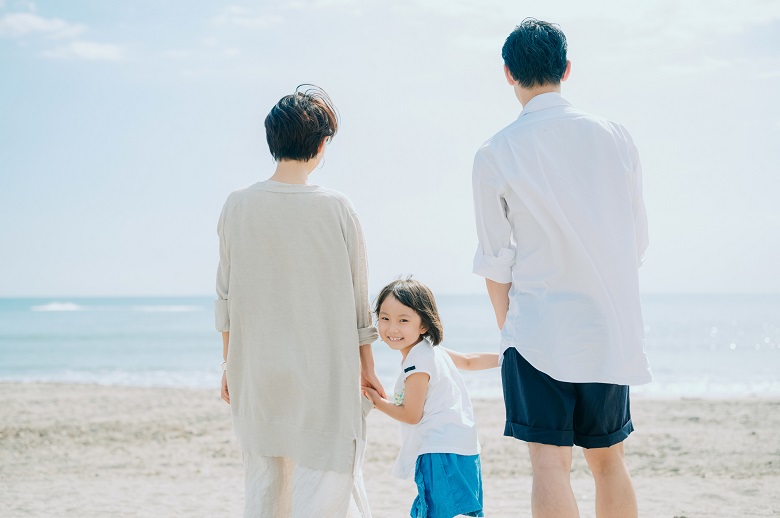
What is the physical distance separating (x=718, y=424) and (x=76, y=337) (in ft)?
90.5

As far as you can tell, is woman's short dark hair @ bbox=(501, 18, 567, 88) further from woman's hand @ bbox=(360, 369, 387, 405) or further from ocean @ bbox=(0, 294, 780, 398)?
ocean @ bbox=(0, 294, 780, 398)

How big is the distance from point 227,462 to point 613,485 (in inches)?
181

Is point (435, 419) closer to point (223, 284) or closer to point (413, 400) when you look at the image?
point (413, 400)

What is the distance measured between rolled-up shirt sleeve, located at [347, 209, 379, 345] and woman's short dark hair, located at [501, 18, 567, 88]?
2.46ft

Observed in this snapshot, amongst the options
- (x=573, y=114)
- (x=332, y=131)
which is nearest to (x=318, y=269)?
(x=332, y=131)

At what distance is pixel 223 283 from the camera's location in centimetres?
275

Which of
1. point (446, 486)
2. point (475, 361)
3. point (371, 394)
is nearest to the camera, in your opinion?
point (371, 394)

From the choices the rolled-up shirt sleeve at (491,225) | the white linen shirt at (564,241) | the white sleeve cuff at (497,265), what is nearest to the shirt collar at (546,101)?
the white linen shirt at (564,241)

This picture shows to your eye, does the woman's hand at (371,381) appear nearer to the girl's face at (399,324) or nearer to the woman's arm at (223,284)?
the girl's face at (399,324)

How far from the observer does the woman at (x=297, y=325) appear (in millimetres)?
2602

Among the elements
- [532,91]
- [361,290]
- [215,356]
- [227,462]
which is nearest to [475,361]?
[361,290]

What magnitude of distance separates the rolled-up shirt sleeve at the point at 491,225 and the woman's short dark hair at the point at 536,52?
0.30 metres

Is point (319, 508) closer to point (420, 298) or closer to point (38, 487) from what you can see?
point (420, 298)

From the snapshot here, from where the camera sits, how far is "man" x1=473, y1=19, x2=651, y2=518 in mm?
2361
